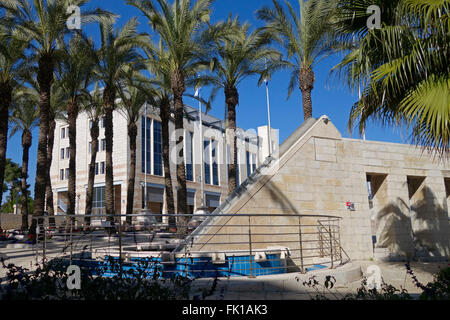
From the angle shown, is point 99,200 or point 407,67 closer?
point 407,67

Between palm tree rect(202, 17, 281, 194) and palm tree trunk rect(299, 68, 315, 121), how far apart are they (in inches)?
87.6

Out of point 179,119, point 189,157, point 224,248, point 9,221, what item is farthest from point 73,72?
point 189,157

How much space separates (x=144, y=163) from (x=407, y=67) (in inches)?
1535

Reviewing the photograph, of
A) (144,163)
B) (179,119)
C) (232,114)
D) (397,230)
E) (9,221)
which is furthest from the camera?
(144,163)

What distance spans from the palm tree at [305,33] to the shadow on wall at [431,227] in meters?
5.74

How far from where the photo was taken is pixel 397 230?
1430 centimetres

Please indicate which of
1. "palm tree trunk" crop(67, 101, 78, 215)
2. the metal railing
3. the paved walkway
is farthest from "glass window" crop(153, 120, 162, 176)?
the paved walkway

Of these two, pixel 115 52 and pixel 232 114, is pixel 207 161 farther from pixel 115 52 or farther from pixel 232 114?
pixel 232 114

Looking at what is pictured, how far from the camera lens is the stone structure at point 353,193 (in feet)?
39.5

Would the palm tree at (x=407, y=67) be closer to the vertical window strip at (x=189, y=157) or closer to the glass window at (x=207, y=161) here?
the vertical window strip at (x=189, y=157)

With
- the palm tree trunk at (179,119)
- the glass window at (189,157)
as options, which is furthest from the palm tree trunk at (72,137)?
the glass window at (189,157)

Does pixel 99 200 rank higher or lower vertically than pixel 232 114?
lower

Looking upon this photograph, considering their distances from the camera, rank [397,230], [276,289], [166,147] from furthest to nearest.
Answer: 1. [166,147]
2. [397,230]
3. [276,289]
